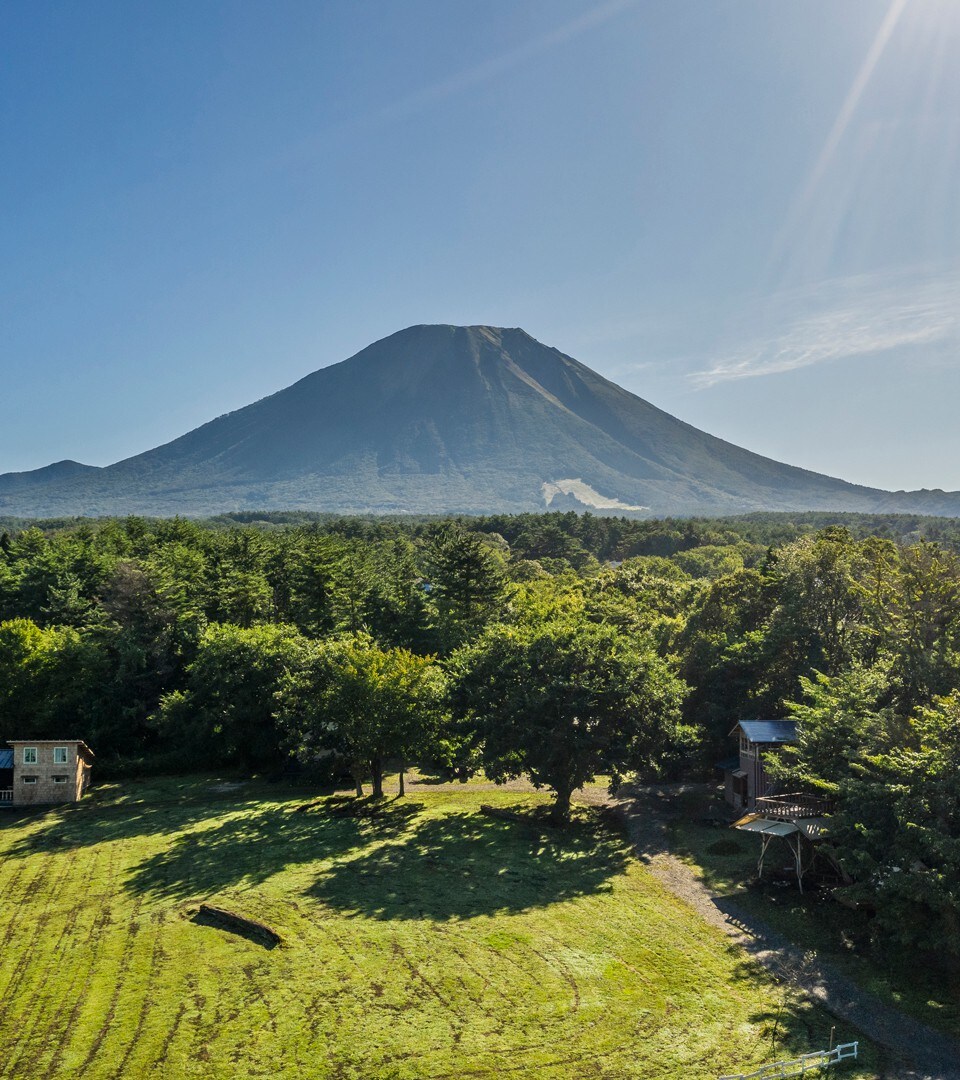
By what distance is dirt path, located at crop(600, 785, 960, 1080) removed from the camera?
1441cm

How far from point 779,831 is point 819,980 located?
16.7ft

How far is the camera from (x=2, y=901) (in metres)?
22.8

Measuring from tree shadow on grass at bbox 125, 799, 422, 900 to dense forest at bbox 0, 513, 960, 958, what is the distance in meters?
2.62

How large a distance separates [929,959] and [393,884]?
14362 mm

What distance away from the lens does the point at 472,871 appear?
2442cm

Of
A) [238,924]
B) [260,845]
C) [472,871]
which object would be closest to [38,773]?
[260,845]

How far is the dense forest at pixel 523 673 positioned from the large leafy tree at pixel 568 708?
0.08 meters

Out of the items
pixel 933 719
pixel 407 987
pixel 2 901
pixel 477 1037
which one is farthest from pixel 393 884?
pixel 933 719

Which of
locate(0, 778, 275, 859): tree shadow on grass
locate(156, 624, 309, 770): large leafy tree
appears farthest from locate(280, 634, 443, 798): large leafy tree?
locate(0, 778, 275, 859): tree shadow on grass

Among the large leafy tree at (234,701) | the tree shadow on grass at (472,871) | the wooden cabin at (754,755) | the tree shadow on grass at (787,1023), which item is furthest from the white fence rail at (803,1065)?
the large leafy tree at (234,701)

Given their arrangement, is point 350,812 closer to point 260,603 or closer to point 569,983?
point 569,983

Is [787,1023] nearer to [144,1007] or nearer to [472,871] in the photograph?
[472,871]

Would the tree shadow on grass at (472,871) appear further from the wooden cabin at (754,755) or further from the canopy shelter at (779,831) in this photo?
the wooden cabin at (754,755)

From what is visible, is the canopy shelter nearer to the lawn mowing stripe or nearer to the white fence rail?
the white fence rail
